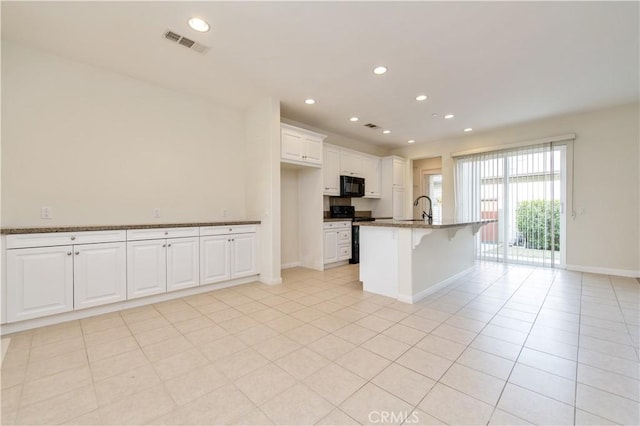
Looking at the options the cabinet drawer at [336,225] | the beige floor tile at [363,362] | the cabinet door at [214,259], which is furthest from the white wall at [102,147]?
the beige floor tile at [363,362]

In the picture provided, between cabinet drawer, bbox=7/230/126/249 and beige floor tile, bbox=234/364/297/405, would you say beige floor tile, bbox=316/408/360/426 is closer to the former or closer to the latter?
beige floor tile, bbox=234/364/297/405

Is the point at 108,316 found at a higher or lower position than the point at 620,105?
lower

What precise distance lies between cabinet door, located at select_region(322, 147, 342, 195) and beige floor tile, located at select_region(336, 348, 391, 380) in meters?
3.43

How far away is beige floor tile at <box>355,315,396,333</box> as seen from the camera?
2492 millimetres

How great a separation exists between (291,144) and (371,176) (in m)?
2.63

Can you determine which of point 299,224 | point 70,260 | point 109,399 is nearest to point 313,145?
point 299,224

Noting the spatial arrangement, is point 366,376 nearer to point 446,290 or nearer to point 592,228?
point 446,290

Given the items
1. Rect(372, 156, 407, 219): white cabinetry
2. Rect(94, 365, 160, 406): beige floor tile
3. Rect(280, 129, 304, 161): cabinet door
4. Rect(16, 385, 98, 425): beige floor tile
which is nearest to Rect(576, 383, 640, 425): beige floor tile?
Rect(94, 365, 160, 406): beige floor tile

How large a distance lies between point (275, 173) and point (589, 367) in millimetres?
3650

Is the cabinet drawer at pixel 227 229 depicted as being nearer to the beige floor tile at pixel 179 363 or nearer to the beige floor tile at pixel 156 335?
the beige floor tile at pixel 156 335

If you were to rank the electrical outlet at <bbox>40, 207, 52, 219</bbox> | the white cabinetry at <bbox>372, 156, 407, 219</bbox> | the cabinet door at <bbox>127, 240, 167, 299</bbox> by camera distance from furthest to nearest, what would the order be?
the white cabinetry at <bbox>372, 156, 407, 219</bbox> → the cabinet door at <bbox>127, 240, 167, 299</bbox> → the electrical outlet at <bbox>40, 207, 52, 219</bbox>

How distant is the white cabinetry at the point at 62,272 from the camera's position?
240 centimetres

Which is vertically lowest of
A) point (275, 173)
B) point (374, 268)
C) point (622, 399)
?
point (622, 399)

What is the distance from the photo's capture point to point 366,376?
177 centimetres
